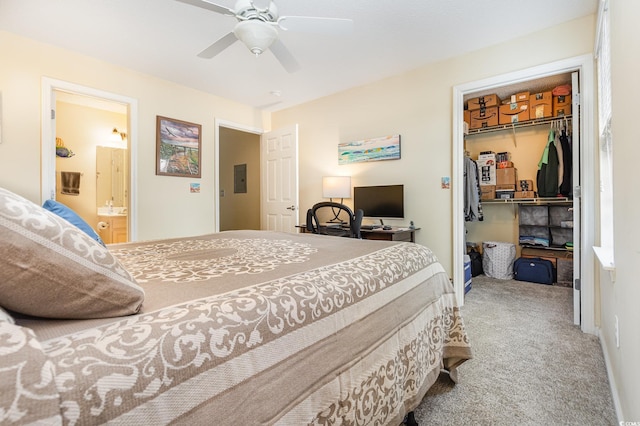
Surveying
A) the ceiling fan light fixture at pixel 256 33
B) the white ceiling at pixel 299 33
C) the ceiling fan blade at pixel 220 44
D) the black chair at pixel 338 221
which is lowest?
the black chair at pixel 338 221

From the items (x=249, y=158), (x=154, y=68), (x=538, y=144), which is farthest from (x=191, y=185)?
(x=538, y=144)

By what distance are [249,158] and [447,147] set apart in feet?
12.4

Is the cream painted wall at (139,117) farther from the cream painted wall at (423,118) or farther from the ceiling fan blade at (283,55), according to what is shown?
the ceiling fan blade at (283,55)

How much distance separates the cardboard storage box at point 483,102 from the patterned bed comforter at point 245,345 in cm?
364

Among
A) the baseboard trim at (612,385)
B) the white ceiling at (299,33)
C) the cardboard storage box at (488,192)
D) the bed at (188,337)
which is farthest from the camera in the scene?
the cardboard storage box at (488,192)

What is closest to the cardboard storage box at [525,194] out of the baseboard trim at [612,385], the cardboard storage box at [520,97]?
the cardboard storage box at [520,97]

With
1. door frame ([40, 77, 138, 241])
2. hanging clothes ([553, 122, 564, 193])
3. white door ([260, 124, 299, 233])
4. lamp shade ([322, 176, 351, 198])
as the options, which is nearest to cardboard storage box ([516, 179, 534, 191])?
hanging clothes ([553, 122, 564, 193])

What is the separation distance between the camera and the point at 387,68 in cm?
337

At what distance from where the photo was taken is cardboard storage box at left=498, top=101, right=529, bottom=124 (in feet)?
12.7

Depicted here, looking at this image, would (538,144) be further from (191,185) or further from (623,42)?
(191,185)

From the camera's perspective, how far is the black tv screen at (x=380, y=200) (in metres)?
3.43

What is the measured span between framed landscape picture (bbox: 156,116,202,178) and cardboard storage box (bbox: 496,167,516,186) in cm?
426

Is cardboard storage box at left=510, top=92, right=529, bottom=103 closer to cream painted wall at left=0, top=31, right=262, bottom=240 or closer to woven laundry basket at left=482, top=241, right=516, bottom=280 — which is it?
woven laundry basket at left=482, top=241, right=516, bottom=280

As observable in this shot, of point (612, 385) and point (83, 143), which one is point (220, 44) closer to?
point (612, 385)
